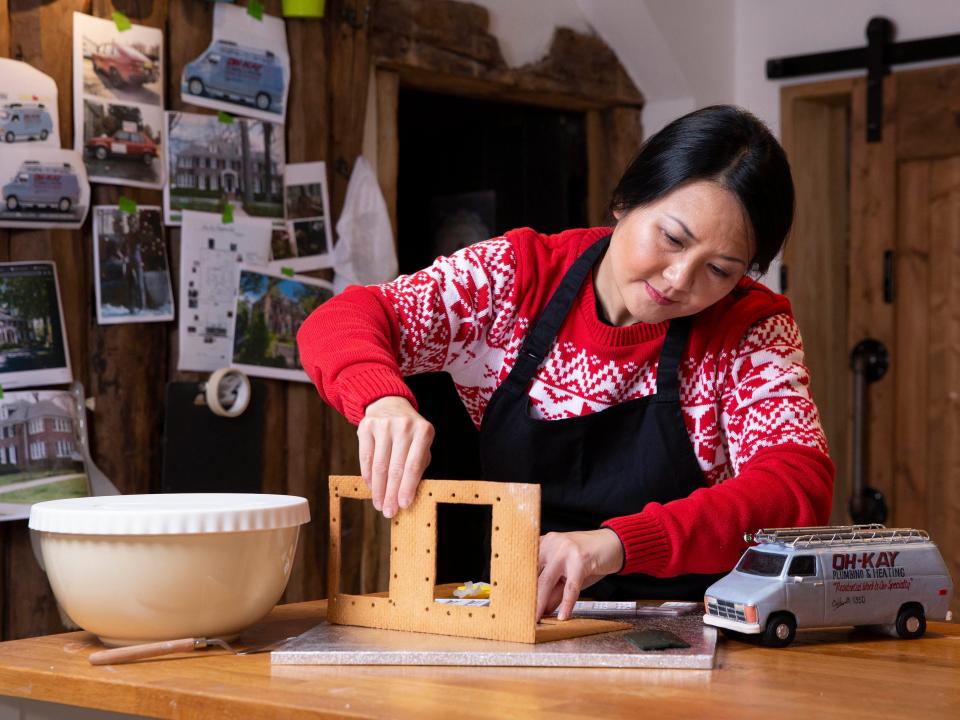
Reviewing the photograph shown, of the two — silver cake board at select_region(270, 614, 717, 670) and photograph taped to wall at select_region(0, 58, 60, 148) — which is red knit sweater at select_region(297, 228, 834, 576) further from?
photograph taped to wall at select_region(0, 58, 60, 148)

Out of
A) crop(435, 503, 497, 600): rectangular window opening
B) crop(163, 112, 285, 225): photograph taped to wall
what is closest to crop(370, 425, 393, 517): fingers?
crop(163, 112, 285, 225): photograph taped to wall

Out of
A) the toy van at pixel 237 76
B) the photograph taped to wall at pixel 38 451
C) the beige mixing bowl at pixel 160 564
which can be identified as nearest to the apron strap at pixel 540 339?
the beige mixing bowl at pixel 160 564

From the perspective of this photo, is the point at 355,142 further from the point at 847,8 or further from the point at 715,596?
the point at 715,596

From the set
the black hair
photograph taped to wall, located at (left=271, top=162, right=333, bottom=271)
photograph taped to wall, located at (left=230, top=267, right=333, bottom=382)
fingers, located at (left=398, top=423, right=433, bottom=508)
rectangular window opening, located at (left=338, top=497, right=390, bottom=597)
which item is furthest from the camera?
rectangular window opening, located at (left=338, top=497, right=390, bottom=597)

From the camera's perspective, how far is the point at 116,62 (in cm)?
284

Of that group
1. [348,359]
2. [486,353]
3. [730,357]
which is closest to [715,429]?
[730,357]

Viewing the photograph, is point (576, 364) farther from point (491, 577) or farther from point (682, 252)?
point (491, 577)

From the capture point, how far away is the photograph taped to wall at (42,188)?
8.61 feet

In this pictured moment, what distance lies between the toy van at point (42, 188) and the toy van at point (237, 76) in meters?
0.42

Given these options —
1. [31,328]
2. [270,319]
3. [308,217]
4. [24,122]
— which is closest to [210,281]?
[270,319]

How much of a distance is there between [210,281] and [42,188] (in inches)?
19.6

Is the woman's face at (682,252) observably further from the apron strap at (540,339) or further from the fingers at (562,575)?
the fingers at (562,575)

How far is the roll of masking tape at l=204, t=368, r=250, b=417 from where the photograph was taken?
2969 millimetres

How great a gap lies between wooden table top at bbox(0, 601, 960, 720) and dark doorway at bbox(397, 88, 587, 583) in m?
2.98
